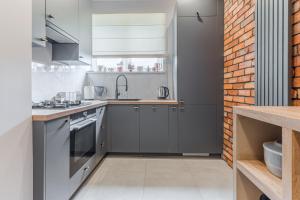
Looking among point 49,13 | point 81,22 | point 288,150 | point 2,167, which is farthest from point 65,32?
point 288,150

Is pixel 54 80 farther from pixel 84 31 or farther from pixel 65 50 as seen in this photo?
pixel 84 31

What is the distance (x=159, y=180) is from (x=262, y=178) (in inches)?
71.1

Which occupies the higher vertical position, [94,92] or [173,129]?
[94,92]

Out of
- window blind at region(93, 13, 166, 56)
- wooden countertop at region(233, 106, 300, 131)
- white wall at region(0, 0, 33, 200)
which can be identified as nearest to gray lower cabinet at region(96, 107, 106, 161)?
window blind at region(93, 13, 166, 56)

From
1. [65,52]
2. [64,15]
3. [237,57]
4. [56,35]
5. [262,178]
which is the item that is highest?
[64,15]

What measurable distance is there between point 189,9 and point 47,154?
2819 millimetres

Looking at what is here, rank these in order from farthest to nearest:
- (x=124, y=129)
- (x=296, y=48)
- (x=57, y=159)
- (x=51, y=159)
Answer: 1. (x=124, y=129)
2. (x=57, y=159)
3. (x=51, y=159)
4. (x=296, y=48)

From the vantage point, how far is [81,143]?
2.53 meters

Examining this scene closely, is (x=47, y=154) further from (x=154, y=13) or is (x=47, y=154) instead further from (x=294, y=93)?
(x=154, y=13)

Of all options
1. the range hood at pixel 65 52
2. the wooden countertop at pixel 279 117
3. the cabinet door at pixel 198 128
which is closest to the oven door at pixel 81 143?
the range hood at pixel 65 52

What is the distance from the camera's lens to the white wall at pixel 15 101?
1389 millimetres

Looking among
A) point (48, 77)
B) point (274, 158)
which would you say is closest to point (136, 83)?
point (48, 77)

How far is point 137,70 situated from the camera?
4.46 metres

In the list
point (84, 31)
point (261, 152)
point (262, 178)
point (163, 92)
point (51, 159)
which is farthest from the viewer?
point (163, 92)
